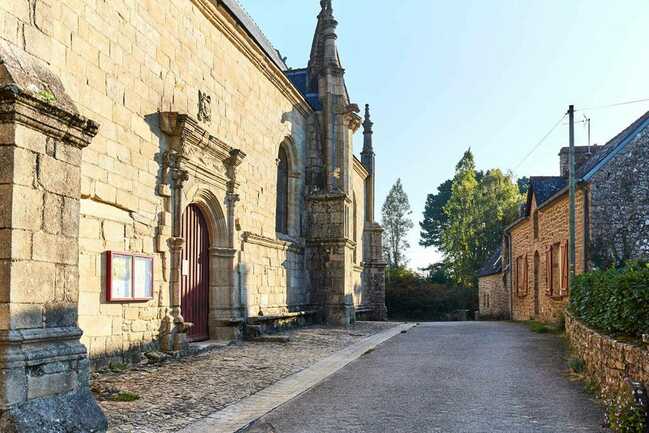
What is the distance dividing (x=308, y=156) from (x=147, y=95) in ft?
29.2

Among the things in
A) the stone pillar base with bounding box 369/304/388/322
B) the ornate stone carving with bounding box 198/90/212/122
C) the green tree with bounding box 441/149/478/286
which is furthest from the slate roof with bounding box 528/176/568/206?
the green tree with bounding box 441/149/478/286

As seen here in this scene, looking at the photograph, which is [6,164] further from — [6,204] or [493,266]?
[493,266]

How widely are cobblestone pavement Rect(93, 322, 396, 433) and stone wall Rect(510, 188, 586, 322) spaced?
7.84m

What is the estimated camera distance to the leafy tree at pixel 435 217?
63156 millimetres

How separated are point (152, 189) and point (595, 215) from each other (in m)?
11.3

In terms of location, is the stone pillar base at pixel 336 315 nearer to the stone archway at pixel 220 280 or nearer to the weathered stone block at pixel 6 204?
the stone archway at pixel 220 280

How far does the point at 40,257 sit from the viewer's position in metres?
4.65

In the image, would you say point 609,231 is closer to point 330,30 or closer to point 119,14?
point 330,30

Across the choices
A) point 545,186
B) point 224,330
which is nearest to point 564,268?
point 545,186

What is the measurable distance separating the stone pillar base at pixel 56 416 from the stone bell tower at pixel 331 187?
1288cm

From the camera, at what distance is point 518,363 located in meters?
9.43

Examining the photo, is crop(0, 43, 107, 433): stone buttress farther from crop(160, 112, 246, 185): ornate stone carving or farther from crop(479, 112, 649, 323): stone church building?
crop(479, 112, 649, 323): stone church building

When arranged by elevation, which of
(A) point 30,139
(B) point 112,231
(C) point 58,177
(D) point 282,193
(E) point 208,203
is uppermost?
(D) point 282,193

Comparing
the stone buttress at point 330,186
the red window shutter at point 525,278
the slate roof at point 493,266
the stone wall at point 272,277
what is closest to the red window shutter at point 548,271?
the red window shutter at point 525,278
